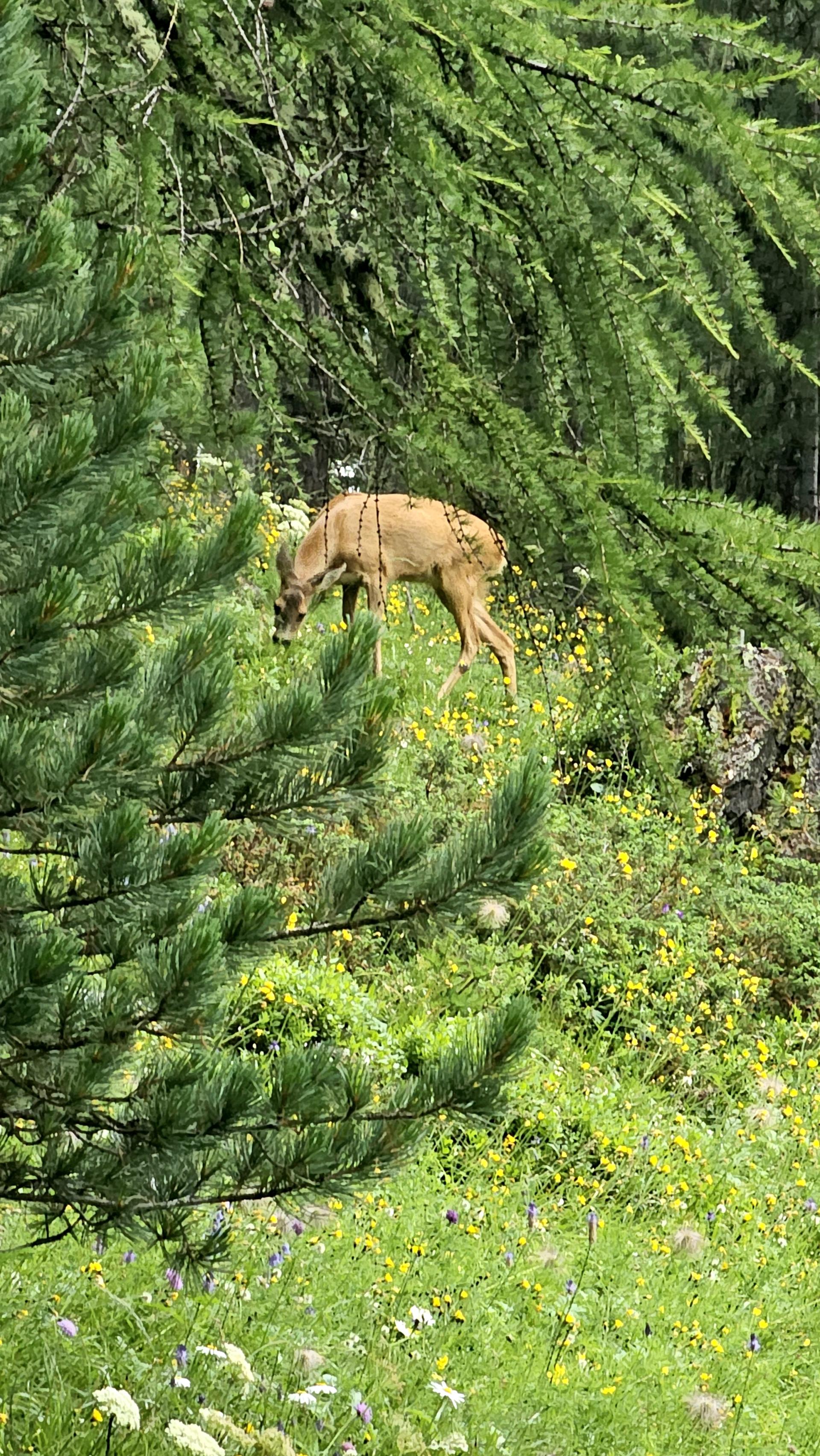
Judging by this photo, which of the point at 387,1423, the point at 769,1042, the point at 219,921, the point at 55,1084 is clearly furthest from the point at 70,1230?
the point at 769,1042

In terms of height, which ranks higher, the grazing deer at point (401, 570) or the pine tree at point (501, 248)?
the pine tree at point (501, 248)

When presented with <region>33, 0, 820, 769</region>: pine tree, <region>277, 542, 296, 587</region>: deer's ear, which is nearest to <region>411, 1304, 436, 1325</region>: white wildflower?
<region>33, 0, 820, 769</region>: pine tree

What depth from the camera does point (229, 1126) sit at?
1.98 meters

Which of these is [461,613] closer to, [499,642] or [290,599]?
[499,642]

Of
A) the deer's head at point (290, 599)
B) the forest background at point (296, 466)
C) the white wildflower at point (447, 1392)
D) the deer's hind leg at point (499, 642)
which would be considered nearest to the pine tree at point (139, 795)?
the forest background at point (296, 466)

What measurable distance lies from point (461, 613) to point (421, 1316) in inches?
230

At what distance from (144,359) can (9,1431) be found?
2209mm

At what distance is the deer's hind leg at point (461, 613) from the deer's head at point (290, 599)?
0.84m

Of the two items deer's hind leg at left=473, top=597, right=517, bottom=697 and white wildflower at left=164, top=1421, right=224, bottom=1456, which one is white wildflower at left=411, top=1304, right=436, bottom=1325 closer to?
white wildflower at left=164, top=1421, right=224, bottom=1456

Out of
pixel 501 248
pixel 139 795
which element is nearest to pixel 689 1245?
pixel 139 795

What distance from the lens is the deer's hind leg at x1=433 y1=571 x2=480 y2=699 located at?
8906 millimetres

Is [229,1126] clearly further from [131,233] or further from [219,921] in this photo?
[131,233]

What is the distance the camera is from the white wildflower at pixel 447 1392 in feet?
10.4

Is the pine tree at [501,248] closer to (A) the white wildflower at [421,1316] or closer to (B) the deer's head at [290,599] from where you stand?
(A) the white wildflower at [421,1316]
